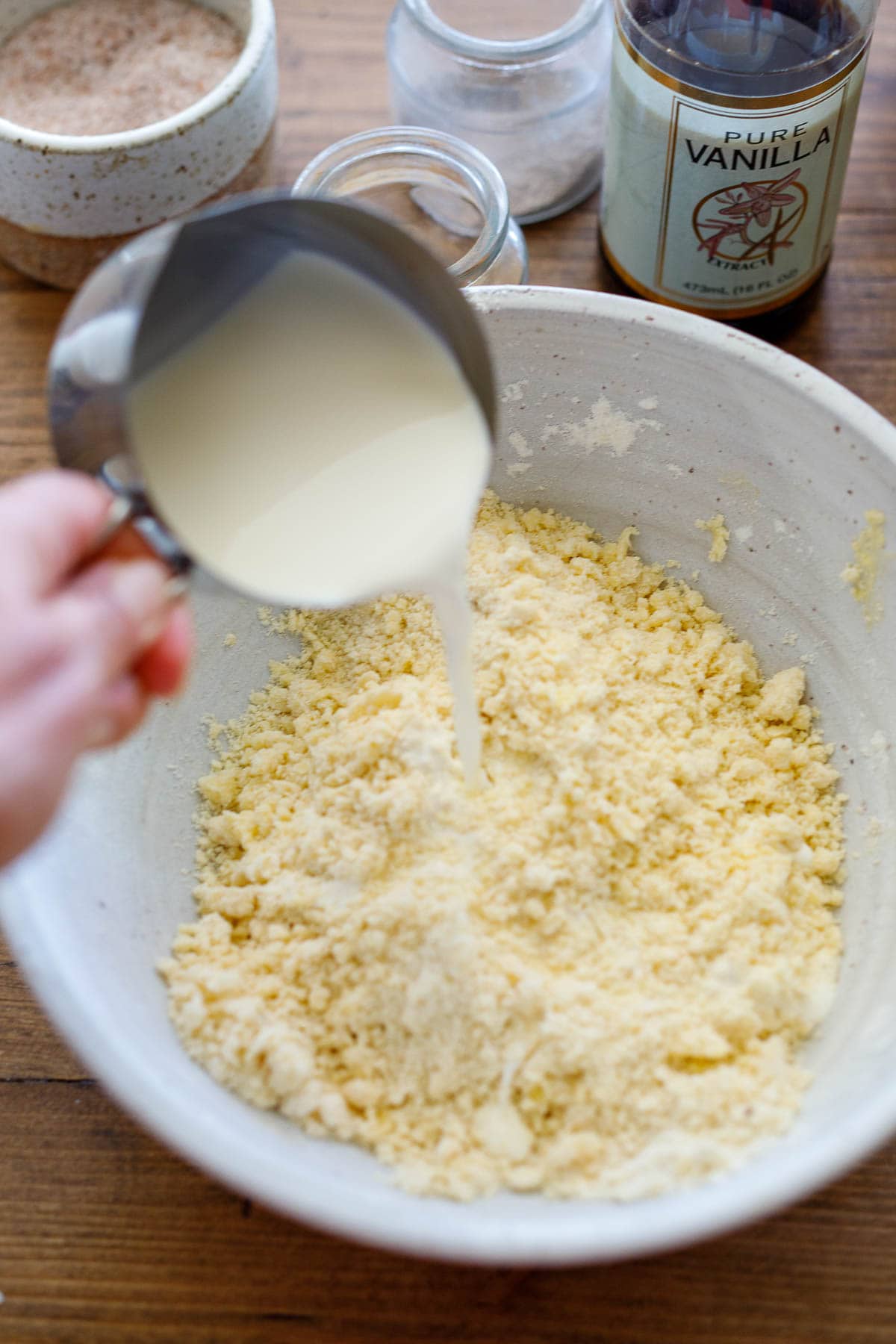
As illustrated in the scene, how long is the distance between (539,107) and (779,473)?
2.00 feet

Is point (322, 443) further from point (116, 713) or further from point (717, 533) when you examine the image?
point (717, 533)

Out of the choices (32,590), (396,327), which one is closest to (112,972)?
(32,590)

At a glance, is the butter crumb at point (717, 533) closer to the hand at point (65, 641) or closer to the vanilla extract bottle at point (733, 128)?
the vanilla extract bottle at point (733, 128)

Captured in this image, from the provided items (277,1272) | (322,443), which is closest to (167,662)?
(322,443)

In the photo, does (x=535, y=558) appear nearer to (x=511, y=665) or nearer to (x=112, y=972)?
(x=511, y=665)

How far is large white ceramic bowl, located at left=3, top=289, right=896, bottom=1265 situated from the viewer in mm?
819

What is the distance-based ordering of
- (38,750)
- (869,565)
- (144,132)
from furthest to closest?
1. (144,132)
2. (869,565)
3. (38,750)

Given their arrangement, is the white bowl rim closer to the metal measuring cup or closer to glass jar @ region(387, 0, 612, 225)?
glass jar @ region(387, 0, 612, 225)

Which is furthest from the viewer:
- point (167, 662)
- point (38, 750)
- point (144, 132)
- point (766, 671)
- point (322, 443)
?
point (144, 132)

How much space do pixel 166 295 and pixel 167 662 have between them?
0.25 metres

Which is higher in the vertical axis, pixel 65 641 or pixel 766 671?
pixel 65 641

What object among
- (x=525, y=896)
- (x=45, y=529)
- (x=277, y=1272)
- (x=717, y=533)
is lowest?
(x=277, y=1272)

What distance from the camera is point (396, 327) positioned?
0.98m

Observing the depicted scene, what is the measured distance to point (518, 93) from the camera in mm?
1473
